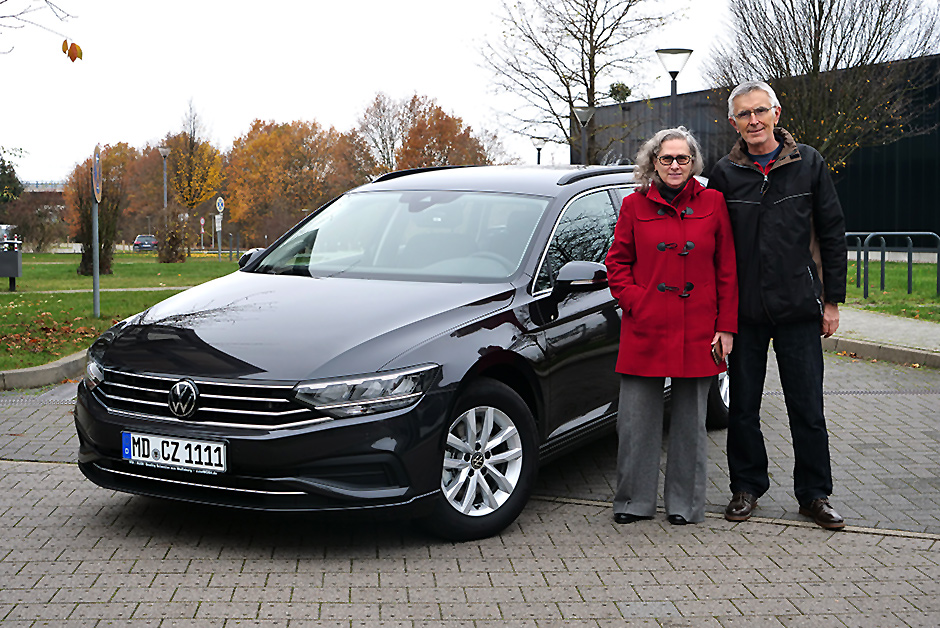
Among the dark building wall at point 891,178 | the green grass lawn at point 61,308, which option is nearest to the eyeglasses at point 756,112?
the green grass lawn at point 61,308

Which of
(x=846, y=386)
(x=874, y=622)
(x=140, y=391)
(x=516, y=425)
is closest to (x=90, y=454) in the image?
(x=140, y=391)

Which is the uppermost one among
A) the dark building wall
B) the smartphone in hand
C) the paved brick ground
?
the dark building wall

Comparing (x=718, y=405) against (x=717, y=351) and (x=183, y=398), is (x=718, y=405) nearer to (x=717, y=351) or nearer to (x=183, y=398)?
(x=717, y=351)

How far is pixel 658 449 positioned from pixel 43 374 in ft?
19.8

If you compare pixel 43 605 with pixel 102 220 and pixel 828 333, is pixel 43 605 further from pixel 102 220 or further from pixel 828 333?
pixel 102 220

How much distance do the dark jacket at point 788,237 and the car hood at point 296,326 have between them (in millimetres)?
1196

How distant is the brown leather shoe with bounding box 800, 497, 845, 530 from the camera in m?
5.18

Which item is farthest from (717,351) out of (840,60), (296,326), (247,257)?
(840,60)

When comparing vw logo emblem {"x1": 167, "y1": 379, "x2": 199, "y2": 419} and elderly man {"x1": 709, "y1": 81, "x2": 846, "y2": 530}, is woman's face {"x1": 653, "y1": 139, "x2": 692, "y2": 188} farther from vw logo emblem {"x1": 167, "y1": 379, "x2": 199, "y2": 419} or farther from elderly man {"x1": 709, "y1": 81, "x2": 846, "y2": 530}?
vw logo emblem {"x1": 167, "y1": 379, "x2": 199, "y2": 419}

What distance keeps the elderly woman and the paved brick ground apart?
0.81ft

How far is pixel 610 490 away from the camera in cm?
595

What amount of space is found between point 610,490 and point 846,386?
4.39 metres

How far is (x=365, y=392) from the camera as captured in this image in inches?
175

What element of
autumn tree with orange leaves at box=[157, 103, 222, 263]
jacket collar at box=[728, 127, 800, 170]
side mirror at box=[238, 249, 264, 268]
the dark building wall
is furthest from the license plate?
autumn tree with orange leaves at box=[157, 103, 222, 263]
